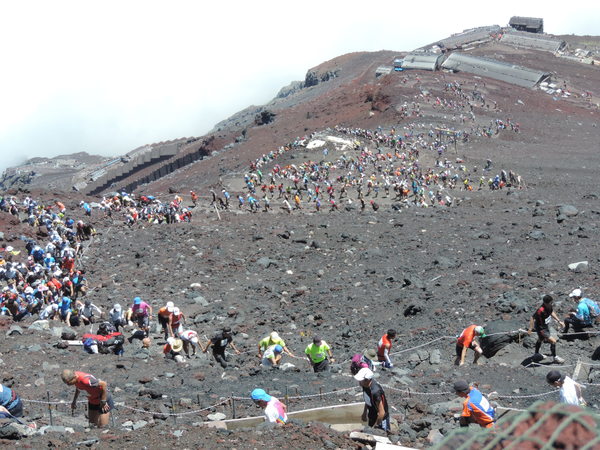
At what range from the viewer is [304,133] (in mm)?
63656

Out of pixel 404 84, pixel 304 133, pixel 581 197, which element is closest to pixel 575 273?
pixel 581 197

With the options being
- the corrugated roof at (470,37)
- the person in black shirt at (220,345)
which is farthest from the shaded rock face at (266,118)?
the person in black shirt at (220,345)

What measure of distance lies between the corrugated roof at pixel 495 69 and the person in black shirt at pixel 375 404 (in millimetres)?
76111

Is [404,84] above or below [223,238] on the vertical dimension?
above

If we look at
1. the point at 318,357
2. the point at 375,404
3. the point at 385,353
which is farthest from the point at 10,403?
the point at 385,353

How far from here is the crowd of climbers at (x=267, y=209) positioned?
10680 mm

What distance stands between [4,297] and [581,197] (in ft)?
89.7

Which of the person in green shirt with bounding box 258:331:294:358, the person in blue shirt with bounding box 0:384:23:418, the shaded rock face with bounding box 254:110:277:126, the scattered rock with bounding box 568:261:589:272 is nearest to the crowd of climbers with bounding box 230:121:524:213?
the scattered rock with bounding box 568:261:589:272

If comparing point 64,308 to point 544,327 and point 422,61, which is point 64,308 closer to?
point 544,327

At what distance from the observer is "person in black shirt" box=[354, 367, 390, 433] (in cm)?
980

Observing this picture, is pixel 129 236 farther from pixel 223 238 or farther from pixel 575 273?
pixel 575 273

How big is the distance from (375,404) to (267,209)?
87.2ft

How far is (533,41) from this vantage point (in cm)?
10194

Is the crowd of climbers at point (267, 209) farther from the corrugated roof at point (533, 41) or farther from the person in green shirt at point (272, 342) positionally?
the corrugated roof at point (533, 41)
